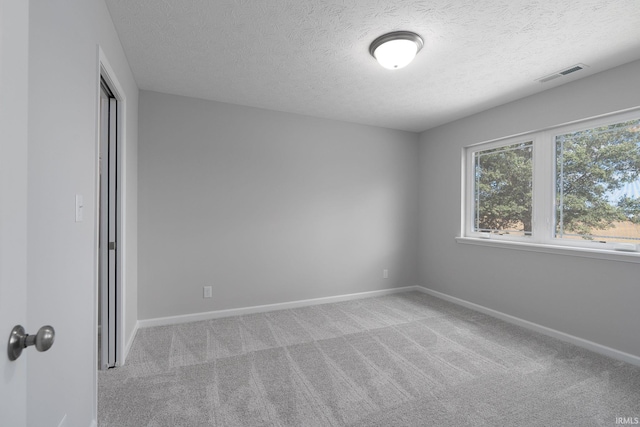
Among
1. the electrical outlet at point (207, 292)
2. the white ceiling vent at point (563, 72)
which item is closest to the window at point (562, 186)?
the white ceiling vent at point (563, 72)

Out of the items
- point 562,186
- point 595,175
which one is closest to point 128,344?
point 562,186

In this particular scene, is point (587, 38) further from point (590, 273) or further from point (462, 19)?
point (590, 273)

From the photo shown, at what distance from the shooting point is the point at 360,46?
7.27ft

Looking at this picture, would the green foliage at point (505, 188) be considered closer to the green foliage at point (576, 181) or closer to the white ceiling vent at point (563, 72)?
the green foliage at point (576, 181)

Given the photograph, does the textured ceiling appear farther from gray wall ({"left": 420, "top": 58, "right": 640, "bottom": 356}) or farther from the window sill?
the window sill

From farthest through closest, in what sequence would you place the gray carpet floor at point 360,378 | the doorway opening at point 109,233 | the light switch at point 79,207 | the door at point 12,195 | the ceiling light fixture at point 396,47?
the doorway opening at point 109,233 → the ceiling light fixture at point 396,47 → the gray carpet floor at point 360,378 → the light switch at point 79,207 → the door at point 12,195

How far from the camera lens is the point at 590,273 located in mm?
2615

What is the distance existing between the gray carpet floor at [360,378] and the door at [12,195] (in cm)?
139

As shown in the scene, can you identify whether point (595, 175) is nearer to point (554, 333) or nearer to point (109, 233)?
point (554, 333)

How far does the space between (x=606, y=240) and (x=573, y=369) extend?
3.99 feet

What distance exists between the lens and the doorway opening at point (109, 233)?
7.34 ft

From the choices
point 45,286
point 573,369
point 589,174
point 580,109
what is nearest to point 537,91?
point 580,109

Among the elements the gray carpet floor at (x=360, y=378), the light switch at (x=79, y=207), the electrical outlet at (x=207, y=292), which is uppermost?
the light switch at (x=79, y=207)

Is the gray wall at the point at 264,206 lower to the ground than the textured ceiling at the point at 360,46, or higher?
lower
